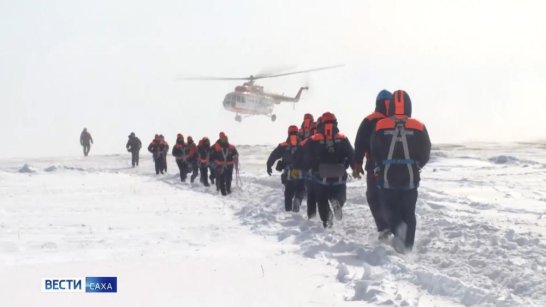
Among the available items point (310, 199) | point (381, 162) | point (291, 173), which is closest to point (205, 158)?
point (291, 173)

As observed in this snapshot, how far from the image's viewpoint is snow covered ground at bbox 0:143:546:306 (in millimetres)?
5078

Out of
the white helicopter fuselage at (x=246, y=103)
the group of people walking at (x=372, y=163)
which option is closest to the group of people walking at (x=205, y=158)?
the group of people walking at (x=372, y=163)

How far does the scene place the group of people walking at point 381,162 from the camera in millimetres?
7520

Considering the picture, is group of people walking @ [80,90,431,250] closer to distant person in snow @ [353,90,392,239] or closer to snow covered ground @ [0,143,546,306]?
distant person in snow @ [353,90,392,239]

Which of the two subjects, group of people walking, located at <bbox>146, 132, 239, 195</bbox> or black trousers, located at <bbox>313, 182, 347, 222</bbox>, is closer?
black trousers, located at <bbox>313, 182, 347, 222</bbox>

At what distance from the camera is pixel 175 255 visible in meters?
6.81

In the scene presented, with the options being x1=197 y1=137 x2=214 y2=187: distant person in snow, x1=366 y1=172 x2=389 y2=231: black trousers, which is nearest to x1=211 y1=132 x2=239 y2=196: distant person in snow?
x1=197 y1=137 x2=214 y2=187: distant person in snow

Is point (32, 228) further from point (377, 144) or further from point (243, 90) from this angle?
point (243, 90)

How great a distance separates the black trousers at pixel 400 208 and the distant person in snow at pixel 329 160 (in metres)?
2.01

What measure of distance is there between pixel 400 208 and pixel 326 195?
7.28 feet

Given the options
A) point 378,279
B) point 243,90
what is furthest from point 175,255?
point 243,90

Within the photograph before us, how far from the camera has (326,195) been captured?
32.1ft

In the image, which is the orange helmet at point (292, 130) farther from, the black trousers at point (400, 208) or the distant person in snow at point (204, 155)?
the distant person in snow at point (204, 155)

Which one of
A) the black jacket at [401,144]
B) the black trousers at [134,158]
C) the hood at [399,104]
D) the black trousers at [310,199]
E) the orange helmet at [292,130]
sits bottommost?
the black trousers at [310,199]
